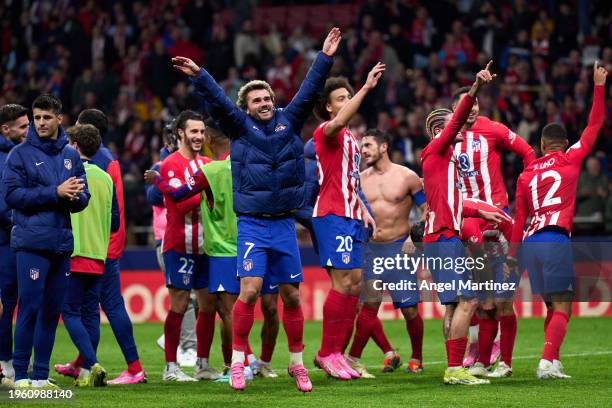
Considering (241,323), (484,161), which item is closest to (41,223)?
(241,323)

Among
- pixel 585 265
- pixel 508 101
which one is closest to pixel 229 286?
pixel 585 265

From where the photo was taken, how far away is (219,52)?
2430 cm

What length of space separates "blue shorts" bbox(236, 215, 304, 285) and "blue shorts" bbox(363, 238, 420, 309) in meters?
1.81

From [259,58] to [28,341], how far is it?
1563cm

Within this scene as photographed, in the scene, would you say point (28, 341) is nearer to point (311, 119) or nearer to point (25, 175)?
point (25, 175)

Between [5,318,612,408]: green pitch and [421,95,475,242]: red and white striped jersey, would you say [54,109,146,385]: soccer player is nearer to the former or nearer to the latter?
[5,318,612,408]: green pitch

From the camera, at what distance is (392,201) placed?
1186 centimetres

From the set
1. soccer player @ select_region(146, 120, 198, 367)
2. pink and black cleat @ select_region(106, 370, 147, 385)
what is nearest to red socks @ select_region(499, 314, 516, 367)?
pink and black cleat @ select_region(106, 370, 147, 385)

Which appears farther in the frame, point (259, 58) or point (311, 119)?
point (259, 58)

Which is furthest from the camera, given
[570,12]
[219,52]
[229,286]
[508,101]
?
[219,52]

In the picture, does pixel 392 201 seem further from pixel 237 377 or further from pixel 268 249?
pixel 237 377

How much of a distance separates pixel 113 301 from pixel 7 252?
1.06 meters

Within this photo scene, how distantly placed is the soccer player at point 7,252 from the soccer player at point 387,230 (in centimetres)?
324

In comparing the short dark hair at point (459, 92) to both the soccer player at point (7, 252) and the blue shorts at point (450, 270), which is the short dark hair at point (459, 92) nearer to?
the blue shorts at point (450, 270)
